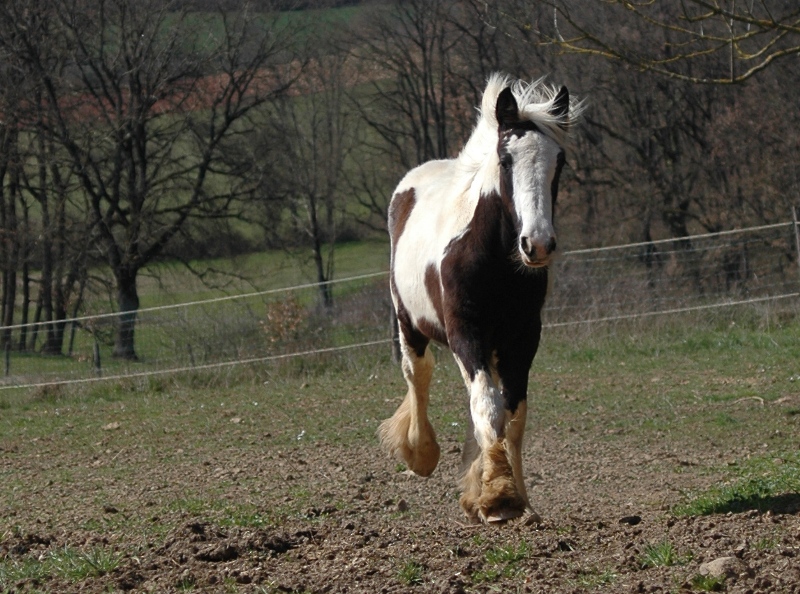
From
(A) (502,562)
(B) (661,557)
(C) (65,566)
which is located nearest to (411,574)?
(A) (502,562)

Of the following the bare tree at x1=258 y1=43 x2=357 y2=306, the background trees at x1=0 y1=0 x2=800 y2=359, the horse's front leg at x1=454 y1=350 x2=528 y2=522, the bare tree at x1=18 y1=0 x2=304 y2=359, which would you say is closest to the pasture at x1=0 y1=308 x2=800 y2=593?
the horse's front leg at x1=454 y1=350 x2=528 y2=522

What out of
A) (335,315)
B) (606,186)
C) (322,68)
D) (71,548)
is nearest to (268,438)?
(71,548)

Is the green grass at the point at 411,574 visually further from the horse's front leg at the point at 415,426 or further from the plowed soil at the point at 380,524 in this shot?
the horse's front leg at the point at 415,426

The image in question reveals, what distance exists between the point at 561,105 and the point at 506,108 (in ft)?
1.39

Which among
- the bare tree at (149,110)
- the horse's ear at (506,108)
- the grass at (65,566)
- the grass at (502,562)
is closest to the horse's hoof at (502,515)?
the grass at (502,562)

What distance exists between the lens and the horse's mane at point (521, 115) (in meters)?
5.38

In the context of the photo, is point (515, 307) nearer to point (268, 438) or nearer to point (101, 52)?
point (268, 438)

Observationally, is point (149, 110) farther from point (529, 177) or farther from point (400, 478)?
point (529, 177)

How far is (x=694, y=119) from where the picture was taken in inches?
919

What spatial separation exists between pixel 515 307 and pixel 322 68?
22926mm

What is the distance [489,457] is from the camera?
5117 mm

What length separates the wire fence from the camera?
14750 millimetres

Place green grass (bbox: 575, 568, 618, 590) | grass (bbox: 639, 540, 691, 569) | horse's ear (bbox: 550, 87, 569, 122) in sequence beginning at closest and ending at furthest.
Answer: green grass (bbox: 575, 568, 618, 590) < grass (bbox: 639, 540, 691, 569) < horse's ear (bbox: 550, 87, 569, 122)

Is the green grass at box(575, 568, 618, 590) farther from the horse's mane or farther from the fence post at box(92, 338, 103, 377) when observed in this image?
the fence post at box(92, 338, 103, 377)
